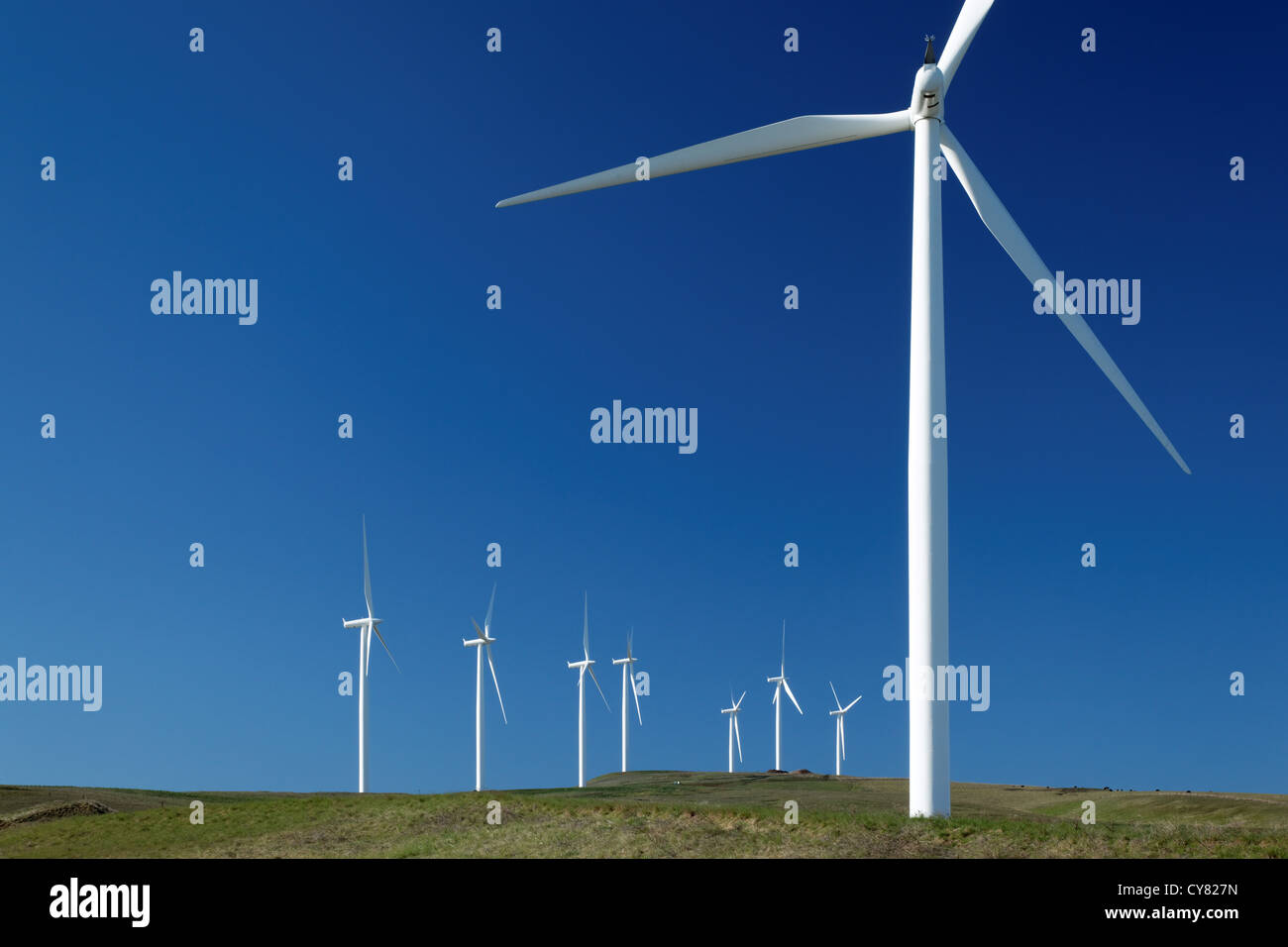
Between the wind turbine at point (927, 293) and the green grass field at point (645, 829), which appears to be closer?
the green grass field at point (645, 829)

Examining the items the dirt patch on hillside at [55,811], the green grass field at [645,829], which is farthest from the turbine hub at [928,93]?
the dirt patch on hillside at [55,811]

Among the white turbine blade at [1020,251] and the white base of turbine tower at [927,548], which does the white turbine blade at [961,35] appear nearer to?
the white turbine blade at [1020,251]

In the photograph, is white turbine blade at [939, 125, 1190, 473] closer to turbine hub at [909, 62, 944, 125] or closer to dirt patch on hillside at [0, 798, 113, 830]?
turbine hub at [909, 62, 944, 125]

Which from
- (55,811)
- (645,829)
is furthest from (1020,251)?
(55,811)

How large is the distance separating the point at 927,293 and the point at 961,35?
12104 mm

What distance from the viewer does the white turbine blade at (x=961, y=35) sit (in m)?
43.3

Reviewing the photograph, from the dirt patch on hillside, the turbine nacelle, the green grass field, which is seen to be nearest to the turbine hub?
the turbine nacelle

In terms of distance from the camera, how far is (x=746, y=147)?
4381cm

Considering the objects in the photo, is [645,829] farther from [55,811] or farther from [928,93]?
[55,811]

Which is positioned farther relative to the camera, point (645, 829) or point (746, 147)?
point (746, 147)

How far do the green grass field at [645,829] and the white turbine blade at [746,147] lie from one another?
2274 centimetres
